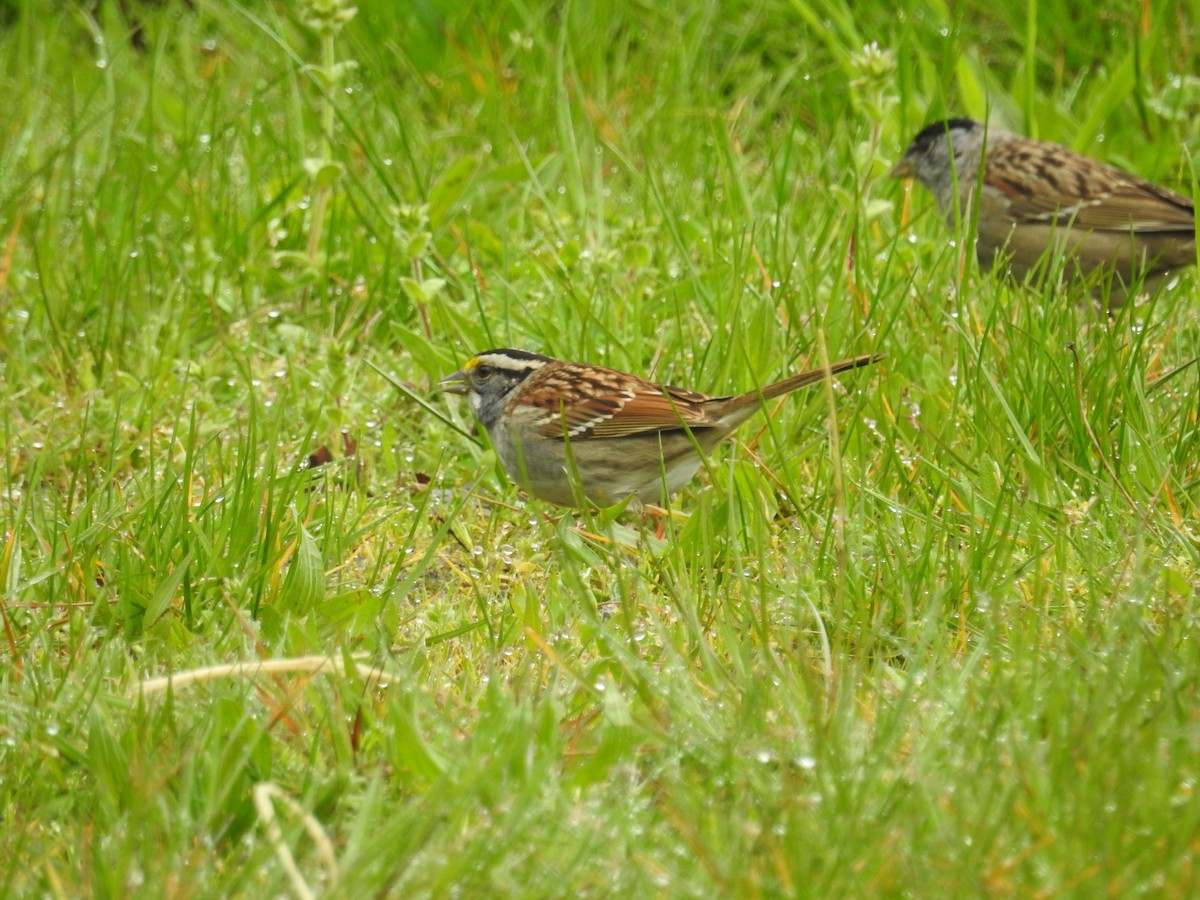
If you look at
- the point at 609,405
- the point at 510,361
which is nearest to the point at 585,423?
the point at 609,405

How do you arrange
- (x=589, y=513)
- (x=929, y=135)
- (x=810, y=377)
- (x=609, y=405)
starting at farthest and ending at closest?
(x=929, y=135) < (x=609, y=405) < (x=589, y=513) < (x=810, y=377)

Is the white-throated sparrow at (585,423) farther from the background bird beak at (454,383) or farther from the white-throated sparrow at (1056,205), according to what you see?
the white-throated sparrow at (1056,205)

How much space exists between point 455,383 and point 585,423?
49cm

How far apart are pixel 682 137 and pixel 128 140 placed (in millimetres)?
2508

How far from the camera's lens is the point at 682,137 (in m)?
6.96

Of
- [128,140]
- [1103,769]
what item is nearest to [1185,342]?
[1103,769]

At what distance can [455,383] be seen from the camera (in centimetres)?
516

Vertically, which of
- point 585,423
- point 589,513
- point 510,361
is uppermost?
point 510,361

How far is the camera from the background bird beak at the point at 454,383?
513 centimetres

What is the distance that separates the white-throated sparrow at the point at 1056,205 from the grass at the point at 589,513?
0.84ft

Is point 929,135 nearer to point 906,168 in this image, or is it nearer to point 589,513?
point 906,168

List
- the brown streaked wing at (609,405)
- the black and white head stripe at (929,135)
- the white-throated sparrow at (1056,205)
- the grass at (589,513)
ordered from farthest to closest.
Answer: the black and white head stripe at (929,135) < the white-throated sparrow at (1056,205) < the brown streaked wing at (609,405) < the grass at (589,513)

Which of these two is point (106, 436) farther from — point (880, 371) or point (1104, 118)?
point (1104, 118)

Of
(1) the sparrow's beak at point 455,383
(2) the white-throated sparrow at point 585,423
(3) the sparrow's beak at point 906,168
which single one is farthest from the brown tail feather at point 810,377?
(3) the sparrow's beak at point 906,168
